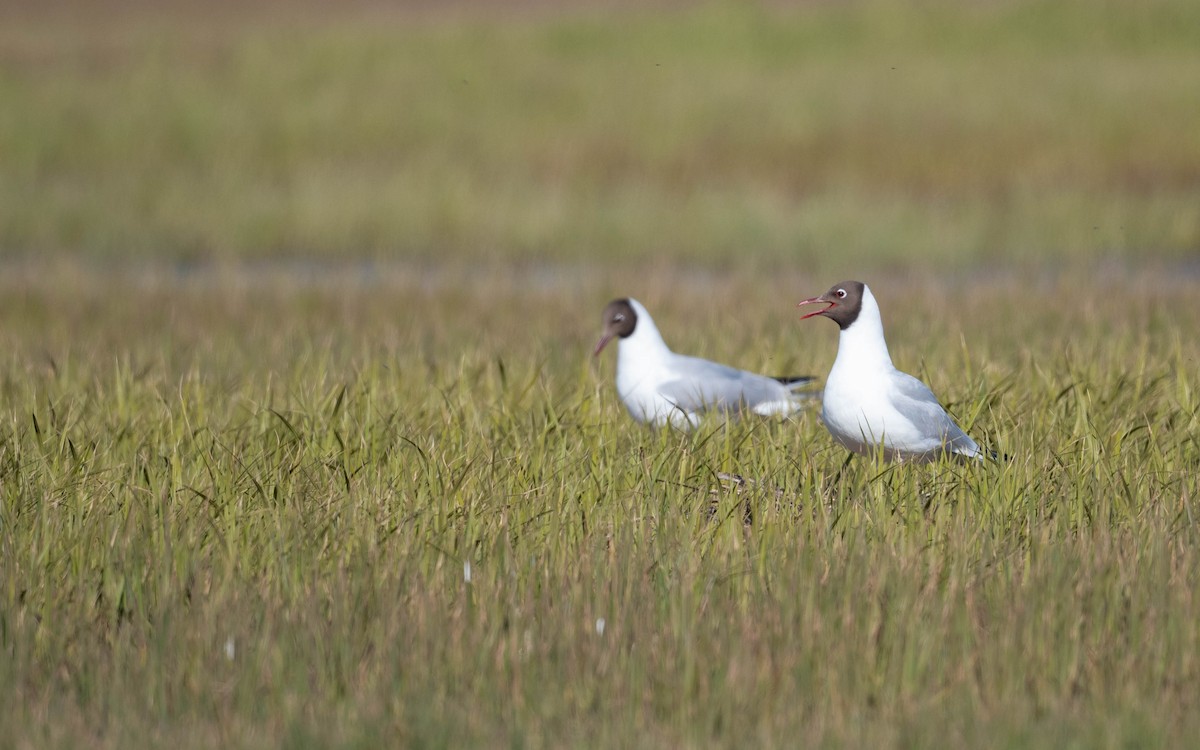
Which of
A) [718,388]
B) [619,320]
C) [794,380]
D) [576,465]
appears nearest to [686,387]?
[718,388]

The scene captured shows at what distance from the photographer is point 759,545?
4.47 metres

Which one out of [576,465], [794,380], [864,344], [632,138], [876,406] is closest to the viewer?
[876,406]

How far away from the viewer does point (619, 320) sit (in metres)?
6.74

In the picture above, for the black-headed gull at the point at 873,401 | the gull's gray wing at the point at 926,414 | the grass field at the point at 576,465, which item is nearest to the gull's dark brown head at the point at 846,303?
the black-headed gull at the point at 873,401

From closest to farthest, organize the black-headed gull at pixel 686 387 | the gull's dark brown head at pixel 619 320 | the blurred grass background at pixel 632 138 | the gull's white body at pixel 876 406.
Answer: the gull's white body at pixel 876 406, the black-headed gull at pixel 686 387, the gull's dark brown head at pixel 619 320, the blurred grass background at pixel 632 138

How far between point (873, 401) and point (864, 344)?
0.79ft

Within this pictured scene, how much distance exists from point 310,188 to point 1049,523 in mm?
11816

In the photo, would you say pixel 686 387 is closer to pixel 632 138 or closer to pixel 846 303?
pixel 846 303

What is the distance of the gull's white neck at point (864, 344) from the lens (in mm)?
4953

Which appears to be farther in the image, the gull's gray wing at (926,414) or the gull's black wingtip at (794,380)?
the gull's black wingtip at (794,380)

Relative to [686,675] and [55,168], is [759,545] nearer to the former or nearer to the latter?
[686,675]

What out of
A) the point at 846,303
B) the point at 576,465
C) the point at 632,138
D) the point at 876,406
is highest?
the point at 632,138

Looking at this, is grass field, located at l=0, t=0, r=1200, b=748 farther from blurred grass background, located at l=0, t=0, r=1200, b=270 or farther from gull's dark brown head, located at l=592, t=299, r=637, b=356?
gull's dark brown head, located at l=592, t=299, r=637, b=356

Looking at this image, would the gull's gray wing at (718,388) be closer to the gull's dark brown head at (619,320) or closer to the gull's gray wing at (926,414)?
the gull's dark brown head at (619,320)
